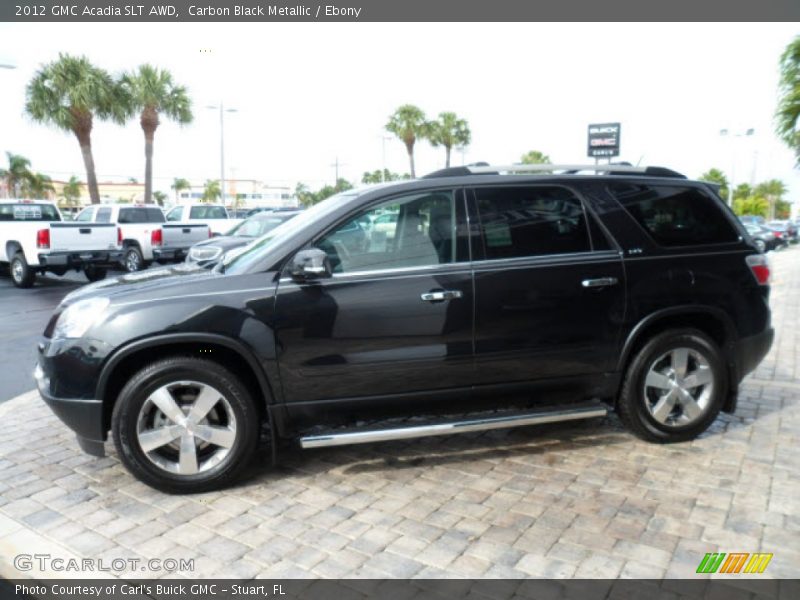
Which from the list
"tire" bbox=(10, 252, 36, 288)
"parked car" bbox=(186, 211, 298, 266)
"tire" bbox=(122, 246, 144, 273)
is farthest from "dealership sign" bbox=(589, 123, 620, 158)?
"tire" bbox=(10, 252, 36, 288)

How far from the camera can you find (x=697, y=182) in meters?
4.65

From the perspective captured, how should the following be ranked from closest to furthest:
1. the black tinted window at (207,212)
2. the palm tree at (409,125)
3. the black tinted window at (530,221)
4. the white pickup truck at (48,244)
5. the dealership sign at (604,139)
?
the black tinted window at (530,221), the white pickup truck at (48,244), the black tinted window at (207,212), the dealership sign at (604,139), the palm tree at (409,125)

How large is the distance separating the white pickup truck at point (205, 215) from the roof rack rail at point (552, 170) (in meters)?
16.8

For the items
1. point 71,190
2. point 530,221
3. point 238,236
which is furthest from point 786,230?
point 71,190

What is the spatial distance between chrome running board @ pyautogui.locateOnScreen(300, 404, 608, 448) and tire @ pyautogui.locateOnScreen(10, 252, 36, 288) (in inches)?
507

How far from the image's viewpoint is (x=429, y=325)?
3.92 meters

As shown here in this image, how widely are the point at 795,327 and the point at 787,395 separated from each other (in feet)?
12.8

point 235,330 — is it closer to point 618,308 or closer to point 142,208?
point 618,308

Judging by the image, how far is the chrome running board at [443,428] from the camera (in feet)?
12.4

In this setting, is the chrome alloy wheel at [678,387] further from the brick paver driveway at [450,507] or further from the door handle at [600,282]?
the door handle at [600,282]

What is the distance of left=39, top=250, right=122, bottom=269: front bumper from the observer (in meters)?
13.7

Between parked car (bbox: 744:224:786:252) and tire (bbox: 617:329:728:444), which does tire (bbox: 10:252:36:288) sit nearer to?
tire (bbox: 617:329:728:444)

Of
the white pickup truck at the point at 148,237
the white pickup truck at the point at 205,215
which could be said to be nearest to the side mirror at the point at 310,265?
the white pickup truck at the point at 148,237

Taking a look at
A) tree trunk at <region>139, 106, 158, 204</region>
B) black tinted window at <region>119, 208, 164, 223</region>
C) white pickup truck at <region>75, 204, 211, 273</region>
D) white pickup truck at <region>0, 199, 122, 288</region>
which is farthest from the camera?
tree trunk at <region>139, 106, 158, 204</region>
